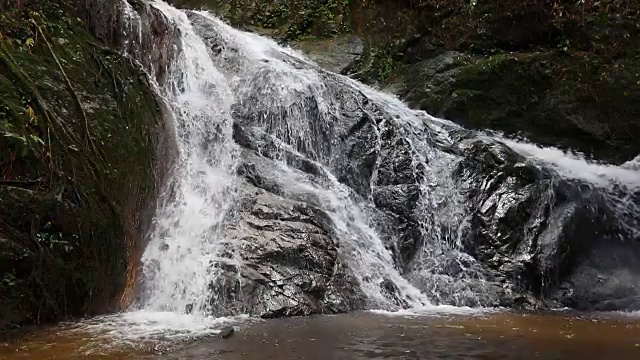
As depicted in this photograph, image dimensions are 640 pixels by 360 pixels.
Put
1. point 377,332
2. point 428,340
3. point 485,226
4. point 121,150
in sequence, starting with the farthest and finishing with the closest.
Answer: point 485,226 < point 121,150 < point 377,332 < point 428,340

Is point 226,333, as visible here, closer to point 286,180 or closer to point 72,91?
point 72,91

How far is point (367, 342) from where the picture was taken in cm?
481

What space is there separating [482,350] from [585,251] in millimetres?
5587

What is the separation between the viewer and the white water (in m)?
6.67

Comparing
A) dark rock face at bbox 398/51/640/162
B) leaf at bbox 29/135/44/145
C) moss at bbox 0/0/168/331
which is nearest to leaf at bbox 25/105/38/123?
moss at bbox 0/0/168/331

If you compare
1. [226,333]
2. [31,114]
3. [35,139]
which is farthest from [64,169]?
[226,333]

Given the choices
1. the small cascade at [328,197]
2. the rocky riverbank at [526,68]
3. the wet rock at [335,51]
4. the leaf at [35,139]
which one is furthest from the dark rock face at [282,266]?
the wet rock at [335,51]

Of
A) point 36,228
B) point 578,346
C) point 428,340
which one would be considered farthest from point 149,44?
point 578,346

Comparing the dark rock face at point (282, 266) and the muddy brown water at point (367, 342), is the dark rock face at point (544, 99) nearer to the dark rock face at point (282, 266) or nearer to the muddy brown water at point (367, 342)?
the dark rock face at point (282, 266)

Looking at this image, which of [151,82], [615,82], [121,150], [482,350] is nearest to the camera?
[482,350]

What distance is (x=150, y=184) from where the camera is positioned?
24.4 feet

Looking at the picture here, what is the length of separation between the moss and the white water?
547 millimetres

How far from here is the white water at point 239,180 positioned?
6.67 meters

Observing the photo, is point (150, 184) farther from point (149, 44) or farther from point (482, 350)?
point (482, 350)
